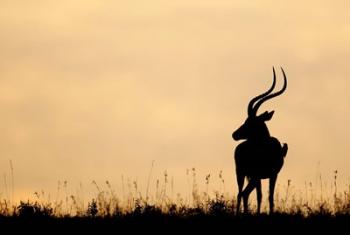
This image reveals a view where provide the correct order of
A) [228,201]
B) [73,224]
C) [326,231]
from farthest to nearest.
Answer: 1. [228,201]
2. [73,224]
3. [326,231]

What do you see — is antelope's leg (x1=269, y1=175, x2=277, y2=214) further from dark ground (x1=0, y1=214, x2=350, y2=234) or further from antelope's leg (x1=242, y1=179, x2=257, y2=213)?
dark ground (x1=0, y1=214, x2=350, y2=234)

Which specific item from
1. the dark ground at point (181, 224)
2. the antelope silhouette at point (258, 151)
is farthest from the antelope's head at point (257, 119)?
the dark ground at point (181, 224)

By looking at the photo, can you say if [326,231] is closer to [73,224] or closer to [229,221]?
[229,221]

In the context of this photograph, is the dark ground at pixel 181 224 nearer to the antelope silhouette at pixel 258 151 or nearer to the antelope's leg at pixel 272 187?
the antelope's leg at pixel 272 187

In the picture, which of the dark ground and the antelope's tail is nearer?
the dark ground

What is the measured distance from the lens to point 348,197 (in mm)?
16219

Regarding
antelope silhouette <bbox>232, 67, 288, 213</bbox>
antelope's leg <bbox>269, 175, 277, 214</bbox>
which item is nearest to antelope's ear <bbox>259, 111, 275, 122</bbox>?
antelope silhouette <bbox>232, 67, 288, 213</bbox>

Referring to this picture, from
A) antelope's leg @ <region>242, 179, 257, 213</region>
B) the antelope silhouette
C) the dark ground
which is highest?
the antelope silhouette

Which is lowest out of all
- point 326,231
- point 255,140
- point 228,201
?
point 326,231

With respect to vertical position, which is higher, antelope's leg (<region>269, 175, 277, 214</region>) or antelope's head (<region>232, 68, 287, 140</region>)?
antelope's head (<region>232, 68, 287, 140</region>)

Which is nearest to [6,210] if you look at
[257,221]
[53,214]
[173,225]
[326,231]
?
[53,214]

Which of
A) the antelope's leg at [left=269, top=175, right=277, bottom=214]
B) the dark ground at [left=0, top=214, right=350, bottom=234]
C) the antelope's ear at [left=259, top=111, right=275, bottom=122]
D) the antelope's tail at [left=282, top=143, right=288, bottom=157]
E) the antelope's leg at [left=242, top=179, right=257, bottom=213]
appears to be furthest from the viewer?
the antelope's tail at [left=282, top=143, right=288, bottom=157]

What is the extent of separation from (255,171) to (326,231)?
474 cm

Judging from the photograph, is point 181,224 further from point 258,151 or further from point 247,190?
point 258,151
